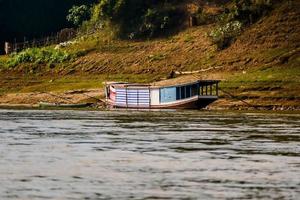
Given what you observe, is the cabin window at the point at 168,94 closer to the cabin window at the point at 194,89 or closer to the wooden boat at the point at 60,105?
the cabin window at the point at 194,89

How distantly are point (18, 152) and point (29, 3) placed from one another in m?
97.4

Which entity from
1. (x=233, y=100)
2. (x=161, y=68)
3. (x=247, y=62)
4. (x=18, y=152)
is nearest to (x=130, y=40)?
(x=161, y=68)

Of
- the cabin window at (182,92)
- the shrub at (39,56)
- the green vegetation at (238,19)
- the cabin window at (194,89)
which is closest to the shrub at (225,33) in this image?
the green vegetation at (238,19)

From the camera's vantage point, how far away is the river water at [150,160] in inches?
995

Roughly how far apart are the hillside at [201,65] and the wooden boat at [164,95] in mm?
1644

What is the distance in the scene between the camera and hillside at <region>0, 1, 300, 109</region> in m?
76.7

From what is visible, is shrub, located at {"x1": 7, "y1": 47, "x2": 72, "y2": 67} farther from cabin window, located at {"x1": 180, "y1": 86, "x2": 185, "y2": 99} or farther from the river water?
the river water

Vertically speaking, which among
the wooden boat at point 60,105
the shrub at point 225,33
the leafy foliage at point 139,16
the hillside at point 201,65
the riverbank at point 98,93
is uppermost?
the leafy foliage at point 139,16

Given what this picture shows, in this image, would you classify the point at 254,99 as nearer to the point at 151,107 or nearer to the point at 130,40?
the point at 151,107

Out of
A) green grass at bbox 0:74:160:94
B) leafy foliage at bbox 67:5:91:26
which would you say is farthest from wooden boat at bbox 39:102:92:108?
leafy foliage at bbox 67:5:91:26

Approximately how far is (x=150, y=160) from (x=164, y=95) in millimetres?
46984

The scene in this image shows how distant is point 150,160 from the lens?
32.3m

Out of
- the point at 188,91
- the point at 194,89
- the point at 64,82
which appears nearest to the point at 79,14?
the point at 64,82

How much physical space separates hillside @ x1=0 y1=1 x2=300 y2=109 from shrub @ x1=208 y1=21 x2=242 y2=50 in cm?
71
